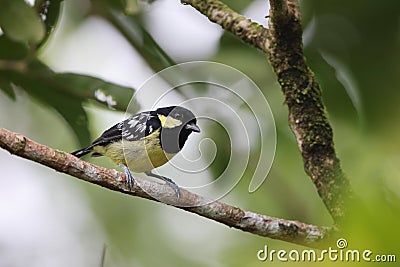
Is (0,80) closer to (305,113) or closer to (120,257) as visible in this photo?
(120,257)

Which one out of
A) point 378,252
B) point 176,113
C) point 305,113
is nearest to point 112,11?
point 176,113

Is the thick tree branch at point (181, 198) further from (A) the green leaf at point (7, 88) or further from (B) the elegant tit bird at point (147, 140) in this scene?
(A) the green leaf at point (7, 88)

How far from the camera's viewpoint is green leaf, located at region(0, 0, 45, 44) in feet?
4.45

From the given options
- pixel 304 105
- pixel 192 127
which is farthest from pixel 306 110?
pixel 192 127

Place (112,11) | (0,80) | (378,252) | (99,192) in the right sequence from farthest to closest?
(99,192), (112,11), (0,80), (378,252)

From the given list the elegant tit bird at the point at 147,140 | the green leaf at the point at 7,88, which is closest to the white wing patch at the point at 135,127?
the elegant tit bird at the point at 147,140

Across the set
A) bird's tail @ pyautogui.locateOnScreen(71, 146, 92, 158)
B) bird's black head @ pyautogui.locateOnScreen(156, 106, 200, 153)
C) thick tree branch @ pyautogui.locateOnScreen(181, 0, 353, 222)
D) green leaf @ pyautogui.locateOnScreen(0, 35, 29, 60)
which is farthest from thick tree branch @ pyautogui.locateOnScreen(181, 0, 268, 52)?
green leaf @ pyautogui.locateOnScreen(0, 35, 29, 60)

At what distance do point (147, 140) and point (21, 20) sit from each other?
374mm

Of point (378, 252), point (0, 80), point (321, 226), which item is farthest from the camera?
point (0, 80)

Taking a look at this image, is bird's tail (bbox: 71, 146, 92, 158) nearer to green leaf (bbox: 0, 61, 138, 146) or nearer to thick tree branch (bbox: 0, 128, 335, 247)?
green leaf (bbox: 0, 61, 138, 146)

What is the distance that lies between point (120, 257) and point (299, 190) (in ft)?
1.74

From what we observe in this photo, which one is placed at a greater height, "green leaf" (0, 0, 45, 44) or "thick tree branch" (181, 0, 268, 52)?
"green leaf" (0, 0, 45, 44)

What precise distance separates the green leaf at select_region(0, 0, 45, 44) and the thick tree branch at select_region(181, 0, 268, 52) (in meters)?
0.35

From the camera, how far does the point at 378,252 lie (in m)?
0.40
